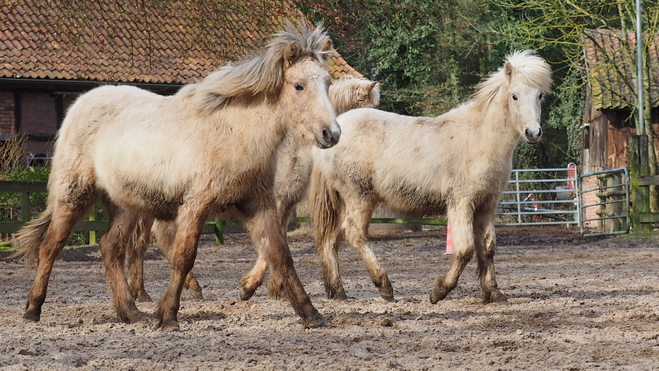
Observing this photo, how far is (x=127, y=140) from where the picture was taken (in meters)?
6.28

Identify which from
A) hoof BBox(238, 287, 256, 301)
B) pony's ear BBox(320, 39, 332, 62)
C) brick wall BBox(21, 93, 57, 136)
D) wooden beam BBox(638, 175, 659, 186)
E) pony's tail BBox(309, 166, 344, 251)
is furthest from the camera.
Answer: brick wall BBox(21, 93, 57, 136)

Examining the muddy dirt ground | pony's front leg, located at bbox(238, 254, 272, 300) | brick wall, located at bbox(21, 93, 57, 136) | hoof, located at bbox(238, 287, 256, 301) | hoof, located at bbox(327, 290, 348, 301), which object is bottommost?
the muddy dirt ground

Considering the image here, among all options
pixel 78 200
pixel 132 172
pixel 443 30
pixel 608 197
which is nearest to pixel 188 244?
pixel 132 172

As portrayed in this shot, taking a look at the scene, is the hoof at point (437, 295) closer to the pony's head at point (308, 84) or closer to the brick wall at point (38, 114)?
the pony's head at point (308, 84)

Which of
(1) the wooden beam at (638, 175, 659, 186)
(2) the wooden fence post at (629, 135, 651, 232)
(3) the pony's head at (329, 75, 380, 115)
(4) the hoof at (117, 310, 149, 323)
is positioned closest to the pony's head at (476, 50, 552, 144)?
(3) the pony's head at (329, 75, 380, 115)

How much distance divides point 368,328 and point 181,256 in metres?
1.38

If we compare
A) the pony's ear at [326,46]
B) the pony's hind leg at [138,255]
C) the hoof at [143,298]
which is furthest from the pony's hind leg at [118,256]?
the pony's ear at [326,46]

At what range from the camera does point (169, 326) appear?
589 cm

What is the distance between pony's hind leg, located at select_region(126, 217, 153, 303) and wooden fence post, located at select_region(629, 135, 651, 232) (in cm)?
1236

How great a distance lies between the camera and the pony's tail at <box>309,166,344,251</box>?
332 inches

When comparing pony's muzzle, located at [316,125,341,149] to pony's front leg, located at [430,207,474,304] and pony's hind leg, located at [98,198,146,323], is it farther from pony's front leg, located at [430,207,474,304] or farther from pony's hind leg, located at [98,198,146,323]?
pony's front leg, located at [430,207,474,304]

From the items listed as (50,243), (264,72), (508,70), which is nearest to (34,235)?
(50,243)

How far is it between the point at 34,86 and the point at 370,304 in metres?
16.8

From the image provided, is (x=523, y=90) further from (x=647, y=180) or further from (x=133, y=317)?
(x=647, y=180)
